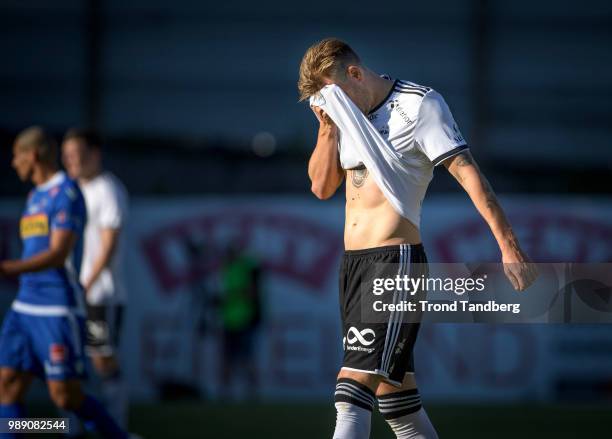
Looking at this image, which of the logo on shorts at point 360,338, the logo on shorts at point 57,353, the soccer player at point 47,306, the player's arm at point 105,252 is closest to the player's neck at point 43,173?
the soccer player at point 47,306

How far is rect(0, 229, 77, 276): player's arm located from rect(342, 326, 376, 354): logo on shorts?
2192 mm

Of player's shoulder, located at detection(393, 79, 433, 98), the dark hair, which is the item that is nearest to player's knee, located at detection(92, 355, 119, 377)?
the dark hair

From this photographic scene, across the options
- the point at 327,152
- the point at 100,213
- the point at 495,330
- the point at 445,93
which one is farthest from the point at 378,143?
the point at 445,93

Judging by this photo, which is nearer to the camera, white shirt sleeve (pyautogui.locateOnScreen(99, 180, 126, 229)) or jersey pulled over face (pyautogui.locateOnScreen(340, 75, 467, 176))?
jersey pulled over face (pyautogui.locateOnScreen(340, 75, 467, 176))

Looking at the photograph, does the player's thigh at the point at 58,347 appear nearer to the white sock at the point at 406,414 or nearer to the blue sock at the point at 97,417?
the blue sock at the point at 97,417

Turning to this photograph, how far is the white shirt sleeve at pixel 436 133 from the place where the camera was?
187 inches

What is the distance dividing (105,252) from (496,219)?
167 inches

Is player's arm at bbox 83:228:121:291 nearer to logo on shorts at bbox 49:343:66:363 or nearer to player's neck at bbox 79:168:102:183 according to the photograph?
player's neck at bbox 79:168:102:183

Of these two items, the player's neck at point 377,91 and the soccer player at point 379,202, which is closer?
the soccer player at point 379,202

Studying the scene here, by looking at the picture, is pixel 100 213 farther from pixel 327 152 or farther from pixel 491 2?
pixel 491 2

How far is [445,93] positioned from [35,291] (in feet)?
31.3

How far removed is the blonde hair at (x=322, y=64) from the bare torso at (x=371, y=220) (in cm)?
42

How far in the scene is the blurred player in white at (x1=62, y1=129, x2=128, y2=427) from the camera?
8.28 metres

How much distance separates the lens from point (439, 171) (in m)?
13.0
